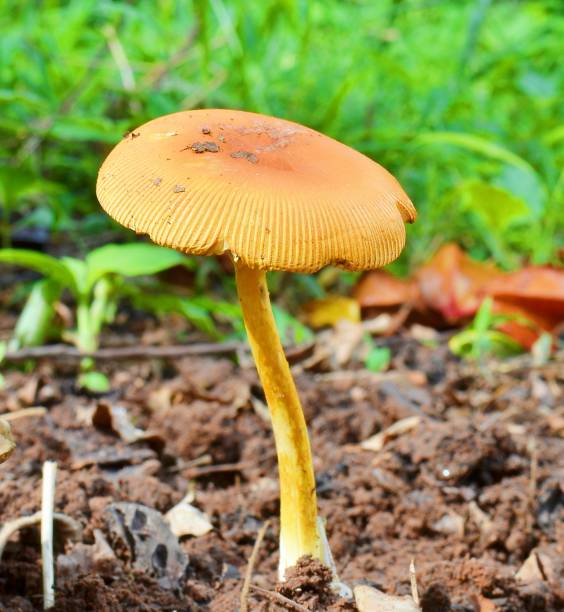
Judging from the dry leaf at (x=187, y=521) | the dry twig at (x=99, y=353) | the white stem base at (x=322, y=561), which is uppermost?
the dry twig at (x=99, y=353)

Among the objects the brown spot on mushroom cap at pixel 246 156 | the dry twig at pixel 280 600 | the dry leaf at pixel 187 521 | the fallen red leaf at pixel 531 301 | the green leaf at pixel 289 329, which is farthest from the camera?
the fallen red leaf at pixel 531 301

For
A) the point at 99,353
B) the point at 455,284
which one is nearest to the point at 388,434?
the point at 99,353

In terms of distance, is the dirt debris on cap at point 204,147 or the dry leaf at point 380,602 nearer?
the dirt debris on cap at point 204,147

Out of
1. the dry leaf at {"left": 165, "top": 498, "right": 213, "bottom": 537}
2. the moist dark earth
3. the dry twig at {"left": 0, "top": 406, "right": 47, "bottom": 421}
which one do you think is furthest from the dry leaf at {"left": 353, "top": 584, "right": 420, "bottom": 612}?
the dry twig at {"left": 0, "top": 406, "right": 47, "bottom": 421}

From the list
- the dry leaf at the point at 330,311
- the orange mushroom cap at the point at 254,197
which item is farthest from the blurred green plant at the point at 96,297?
the orange mushroom cap at the point at 254,197

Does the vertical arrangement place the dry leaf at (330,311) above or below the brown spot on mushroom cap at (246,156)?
below

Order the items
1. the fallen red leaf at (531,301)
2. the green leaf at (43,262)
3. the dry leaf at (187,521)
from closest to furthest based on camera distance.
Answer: the dry leaf at (187,521) < the green leaf at (43,262) < the fallen red leaf at (531,301)

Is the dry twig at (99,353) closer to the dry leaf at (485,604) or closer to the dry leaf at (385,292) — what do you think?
the dry leaf at (385,292)

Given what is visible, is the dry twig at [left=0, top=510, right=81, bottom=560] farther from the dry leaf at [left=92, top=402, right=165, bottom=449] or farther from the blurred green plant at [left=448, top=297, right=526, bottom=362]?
the blurred green plant at [left=448, top=297, right=526, bottom=362]
